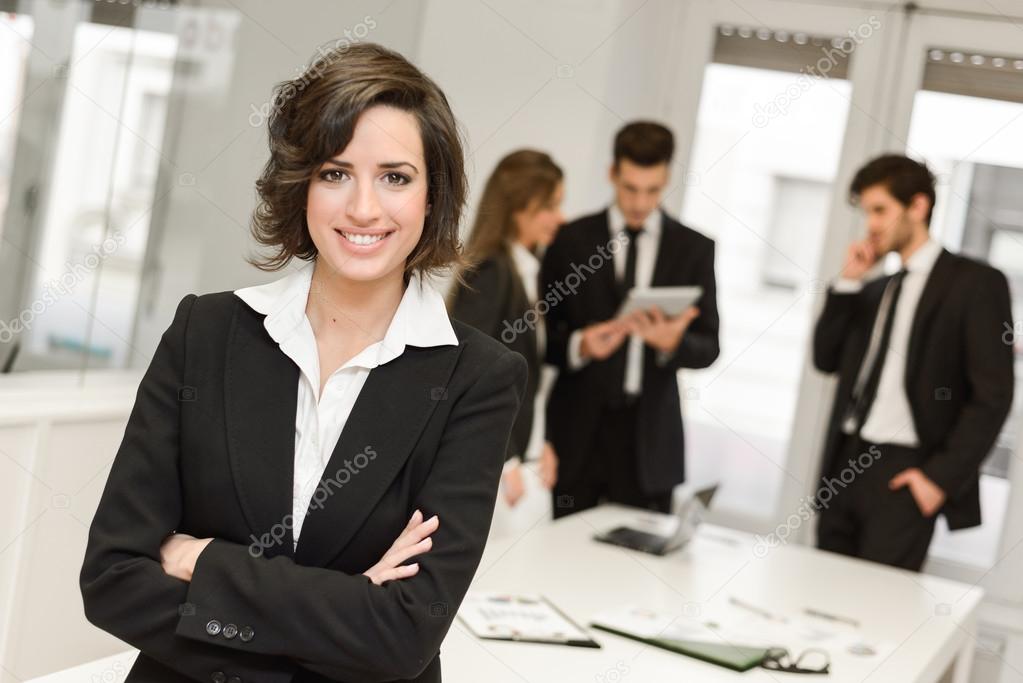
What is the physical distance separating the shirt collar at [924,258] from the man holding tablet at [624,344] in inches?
27.2

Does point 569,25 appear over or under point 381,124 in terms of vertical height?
over

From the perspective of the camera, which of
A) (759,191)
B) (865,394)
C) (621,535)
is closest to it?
(621,535)

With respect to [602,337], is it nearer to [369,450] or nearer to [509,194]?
[509,194]

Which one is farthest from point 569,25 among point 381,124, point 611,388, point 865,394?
point 381,124

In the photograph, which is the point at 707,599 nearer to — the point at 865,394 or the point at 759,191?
the point at 865,394

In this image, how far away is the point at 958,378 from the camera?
3.93 metres

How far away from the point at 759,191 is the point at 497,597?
10.6 feet

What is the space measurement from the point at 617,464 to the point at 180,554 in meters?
2.81

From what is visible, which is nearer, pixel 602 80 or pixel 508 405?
pixel 508 405

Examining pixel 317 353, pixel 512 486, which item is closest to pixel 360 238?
pixel 317 353

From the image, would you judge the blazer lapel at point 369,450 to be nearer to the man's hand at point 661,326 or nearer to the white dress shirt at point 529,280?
the white dress shirt at point 529,280

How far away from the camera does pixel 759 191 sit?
5.24 m

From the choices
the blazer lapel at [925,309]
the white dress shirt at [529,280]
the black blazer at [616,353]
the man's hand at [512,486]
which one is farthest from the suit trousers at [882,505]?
the man's hand at [512,486]

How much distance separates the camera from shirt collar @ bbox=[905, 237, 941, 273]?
157 inches
